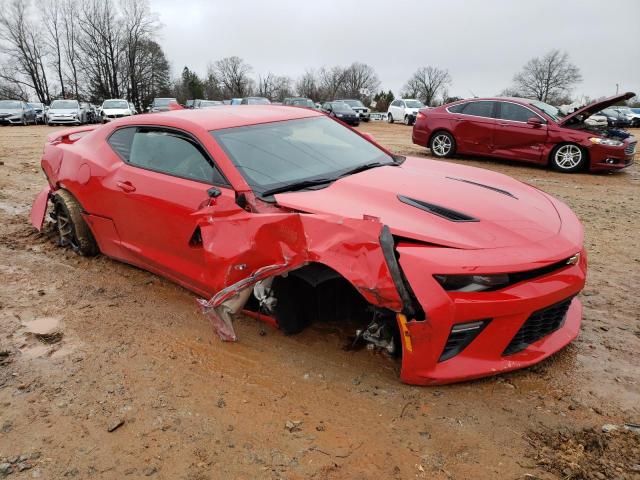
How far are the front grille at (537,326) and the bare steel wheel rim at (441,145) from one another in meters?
8.36

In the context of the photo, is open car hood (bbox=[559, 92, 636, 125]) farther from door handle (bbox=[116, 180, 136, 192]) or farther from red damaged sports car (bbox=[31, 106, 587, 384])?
door handle (bbox=[116, 180, 136, 192])

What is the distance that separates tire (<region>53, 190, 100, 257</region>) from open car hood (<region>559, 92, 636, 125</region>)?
6.92 meters

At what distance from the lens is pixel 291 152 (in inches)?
131

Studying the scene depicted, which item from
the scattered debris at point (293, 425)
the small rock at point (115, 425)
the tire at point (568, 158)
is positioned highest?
the tire at point (568, 158)

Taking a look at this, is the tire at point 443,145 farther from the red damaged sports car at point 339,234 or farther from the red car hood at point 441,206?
the red car hood at point 441,206

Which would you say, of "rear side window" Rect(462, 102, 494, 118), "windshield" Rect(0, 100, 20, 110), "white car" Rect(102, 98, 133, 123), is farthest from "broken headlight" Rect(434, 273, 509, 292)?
"windshield" Rect(0, 100, 20, 110)

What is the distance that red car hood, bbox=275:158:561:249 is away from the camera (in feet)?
7.93

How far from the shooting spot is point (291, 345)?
2938 mm

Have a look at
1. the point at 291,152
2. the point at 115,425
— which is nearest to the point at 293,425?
the point at 115,425

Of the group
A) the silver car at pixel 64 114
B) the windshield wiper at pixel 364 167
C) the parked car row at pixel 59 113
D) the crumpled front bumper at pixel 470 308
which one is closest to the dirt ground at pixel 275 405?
the crumpled front bumper at pixel 470 308

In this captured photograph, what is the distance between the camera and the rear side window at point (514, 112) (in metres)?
9.30

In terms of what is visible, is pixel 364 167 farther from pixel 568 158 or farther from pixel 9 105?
pixel 9 105

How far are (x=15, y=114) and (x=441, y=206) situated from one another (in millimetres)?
26723

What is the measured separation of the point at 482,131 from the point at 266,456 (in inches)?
358
